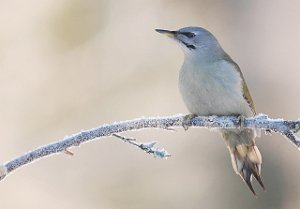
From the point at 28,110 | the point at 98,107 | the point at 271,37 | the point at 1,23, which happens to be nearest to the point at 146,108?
the point at 98,107

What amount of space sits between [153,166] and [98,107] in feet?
5.55

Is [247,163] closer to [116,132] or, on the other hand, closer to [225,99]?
[225,99]

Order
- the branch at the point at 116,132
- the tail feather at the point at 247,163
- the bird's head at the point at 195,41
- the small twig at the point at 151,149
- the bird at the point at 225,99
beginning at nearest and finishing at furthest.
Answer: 1. the branch at the point at 116,132
2. the small twig at the point at 151,149
3. the tail feather at the point at 247,163
4. the bird at the point at 225,99
5. the bird's head at the point at 195,41

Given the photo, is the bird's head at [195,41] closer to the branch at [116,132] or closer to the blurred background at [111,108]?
the branch at [116,132]

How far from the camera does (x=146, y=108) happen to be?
17562mm

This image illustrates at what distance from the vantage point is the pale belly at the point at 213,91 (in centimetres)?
691

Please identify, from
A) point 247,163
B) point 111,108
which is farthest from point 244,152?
point 111,108

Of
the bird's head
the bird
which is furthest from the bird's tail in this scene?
the bird's head

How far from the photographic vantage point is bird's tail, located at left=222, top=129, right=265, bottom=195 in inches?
263

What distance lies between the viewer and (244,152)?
6922 millimetres

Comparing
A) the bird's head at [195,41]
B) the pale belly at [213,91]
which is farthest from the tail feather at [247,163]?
the bird's head at [195,41]

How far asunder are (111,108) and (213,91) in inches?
405

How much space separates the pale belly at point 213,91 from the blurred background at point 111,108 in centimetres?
842

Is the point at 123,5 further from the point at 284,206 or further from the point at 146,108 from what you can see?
the point at 284,206
